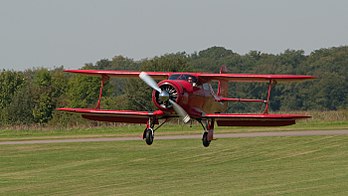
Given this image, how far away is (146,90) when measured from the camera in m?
97.8

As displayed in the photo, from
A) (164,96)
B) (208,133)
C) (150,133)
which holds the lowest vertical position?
(208,133)

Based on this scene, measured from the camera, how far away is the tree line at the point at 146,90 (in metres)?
109

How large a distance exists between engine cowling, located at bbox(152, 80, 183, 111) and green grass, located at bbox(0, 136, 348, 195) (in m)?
11.6

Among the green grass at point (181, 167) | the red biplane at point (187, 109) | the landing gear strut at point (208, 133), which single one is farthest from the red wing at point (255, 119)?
the green grass at point (181, 167)

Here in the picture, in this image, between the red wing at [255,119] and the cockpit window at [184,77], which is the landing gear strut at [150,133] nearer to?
the cockpit window at [184,77]

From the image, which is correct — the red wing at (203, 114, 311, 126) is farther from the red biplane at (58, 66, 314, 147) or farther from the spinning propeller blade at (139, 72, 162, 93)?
the spinning propeller blade at (139, 72, 162, 93)

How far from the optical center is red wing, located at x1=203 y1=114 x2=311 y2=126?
30.5m

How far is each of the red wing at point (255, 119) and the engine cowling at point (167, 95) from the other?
1.64m

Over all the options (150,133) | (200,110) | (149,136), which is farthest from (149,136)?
(200,110)

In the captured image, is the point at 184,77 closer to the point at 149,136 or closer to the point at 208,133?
the point at 208,133

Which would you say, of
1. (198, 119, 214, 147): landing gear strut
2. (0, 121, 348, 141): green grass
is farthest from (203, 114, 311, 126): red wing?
(0, 121, 348, 141): green grass

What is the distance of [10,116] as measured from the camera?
116125 millimetres

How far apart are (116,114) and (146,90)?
66572mm

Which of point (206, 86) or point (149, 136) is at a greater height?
point (206, 86)
